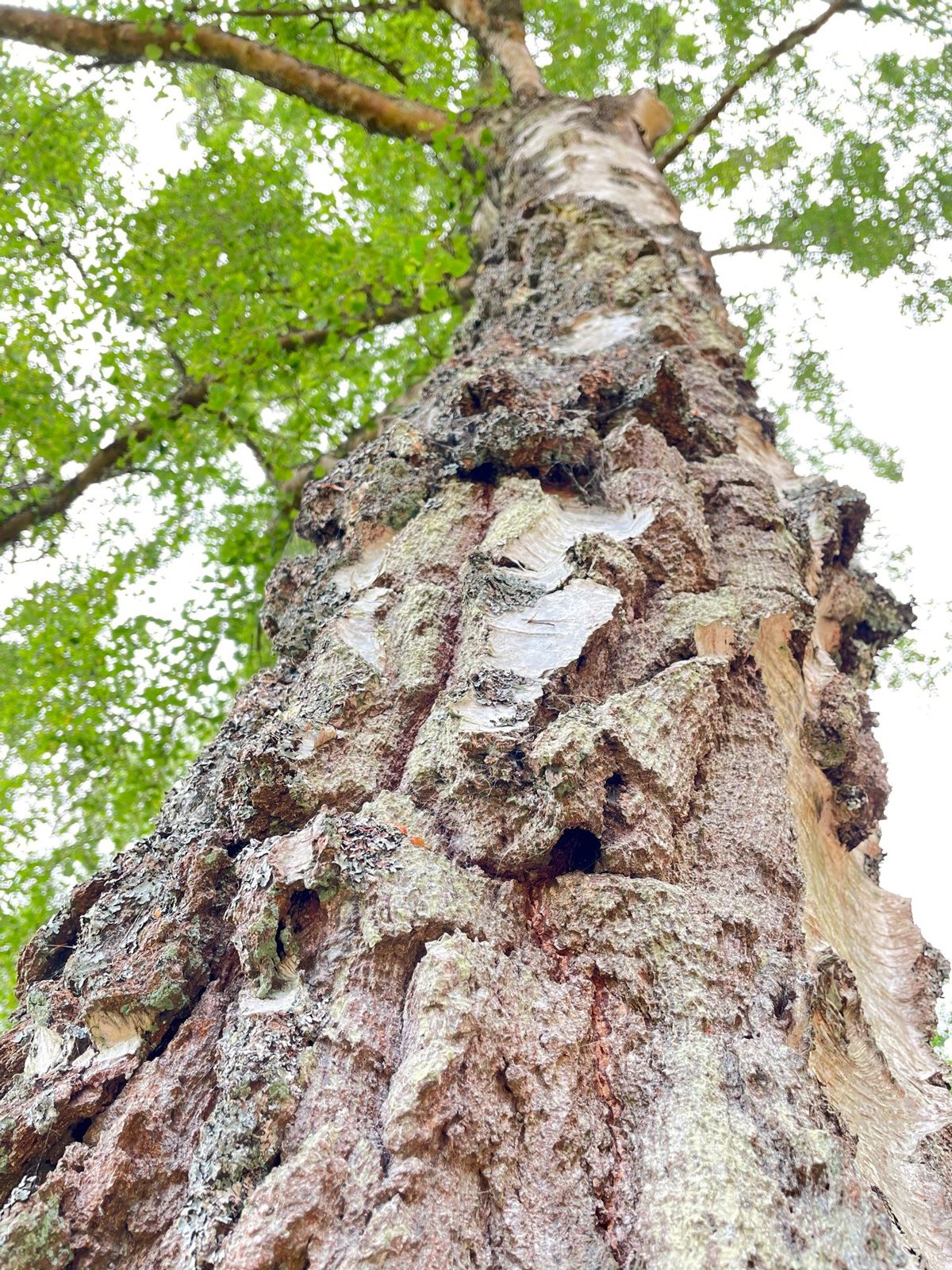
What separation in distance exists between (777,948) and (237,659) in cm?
593

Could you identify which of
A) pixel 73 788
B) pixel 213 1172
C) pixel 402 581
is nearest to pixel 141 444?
pixel 73 788

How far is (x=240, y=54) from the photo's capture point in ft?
21.3

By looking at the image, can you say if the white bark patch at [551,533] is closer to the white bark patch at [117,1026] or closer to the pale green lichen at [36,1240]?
the white bark patch at [117,1026]

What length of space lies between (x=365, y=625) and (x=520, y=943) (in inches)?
34.2

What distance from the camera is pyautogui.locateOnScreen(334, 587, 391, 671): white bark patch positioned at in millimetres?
1732

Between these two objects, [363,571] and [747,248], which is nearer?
[363,571]

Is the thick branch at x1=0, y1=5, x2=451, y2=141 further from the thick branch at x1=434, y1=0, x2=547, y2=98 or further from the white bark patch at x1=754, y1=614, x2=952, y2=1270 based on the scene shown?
the white bark patch at x1=754, y1=614, x2=952, y2=1270

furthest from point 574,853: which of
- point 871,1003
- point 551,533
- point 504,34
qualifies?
point 504,34

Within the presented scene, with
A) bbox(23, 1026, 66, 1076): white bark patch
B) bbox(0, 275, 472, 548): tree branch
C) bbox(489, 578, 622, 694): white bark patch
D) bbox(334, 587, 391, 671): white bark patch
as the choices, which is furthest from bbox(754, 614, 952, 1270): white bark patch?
bbox(0, 275, 472, 548): tree branch

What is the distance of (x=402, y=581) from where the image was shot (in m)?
1.94

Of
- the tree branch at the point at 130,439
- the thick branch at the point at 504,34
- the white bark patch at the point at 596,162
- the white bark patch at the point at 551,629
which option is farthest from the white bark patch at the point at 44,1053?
the thick branch at the point at 504,34

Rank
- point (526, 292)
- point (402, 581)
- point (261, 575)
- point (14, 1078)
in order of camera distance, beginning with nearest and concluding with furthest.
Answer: point (14, 1078) → point (402, 581) → point (526, 292) → point (261, 575)

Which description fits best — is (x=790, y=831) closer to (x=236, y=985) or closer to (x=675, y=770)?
(x=675, y=770)

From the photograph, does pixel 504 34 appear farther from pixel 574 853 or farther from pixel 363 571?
pixel 574 853
